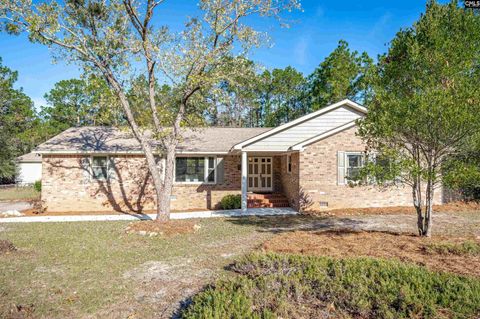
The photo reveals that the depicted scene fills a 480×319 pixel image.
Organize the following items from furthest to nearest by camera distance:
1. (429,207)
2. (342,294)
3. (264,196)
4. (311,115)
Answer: (264,196) < (311,115) < (429,207) < (342,294)

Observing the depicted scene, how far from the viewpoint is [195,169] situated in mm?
15812

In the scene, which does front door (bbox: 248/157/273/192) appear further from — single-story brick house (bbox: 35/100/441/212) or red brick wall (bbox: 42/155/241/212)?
red brick wall (bbox: 42/155/241/212)

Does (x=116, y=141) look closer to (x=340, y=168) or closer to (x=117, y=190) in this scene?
(x=117, y=190)

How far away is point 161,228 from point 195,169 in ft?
20.0

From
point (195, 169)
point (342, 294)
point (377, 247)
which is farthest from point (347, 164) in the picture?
point (342, 294)

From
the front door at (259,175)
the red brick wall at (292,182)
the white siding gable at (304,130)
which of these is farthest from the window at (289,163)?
the front door at (259,175)

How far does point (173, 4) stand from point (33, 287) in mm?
11790

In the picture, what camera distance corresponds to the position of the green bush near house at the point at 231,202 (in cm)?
1526

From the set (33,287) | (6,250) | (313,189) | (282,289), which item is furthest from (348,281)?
(313,189)

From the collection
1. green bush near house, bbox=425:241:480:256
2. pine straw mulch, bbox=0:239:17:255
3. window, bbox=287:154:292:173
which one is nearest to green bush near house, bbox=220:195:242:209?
window, bbox=287:154:292:173

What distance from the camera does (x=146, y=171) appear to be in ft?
50.6

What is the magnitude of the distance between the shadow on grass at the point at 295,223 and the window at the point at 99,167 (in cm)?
740

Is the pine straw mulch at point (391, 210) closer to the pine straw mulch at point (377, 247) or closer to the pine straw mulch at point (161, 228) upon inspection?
the pine straw mulch at point (377, 247)

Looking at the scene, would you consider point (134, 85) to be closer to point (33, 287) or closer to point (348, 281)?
point (33, 287)
